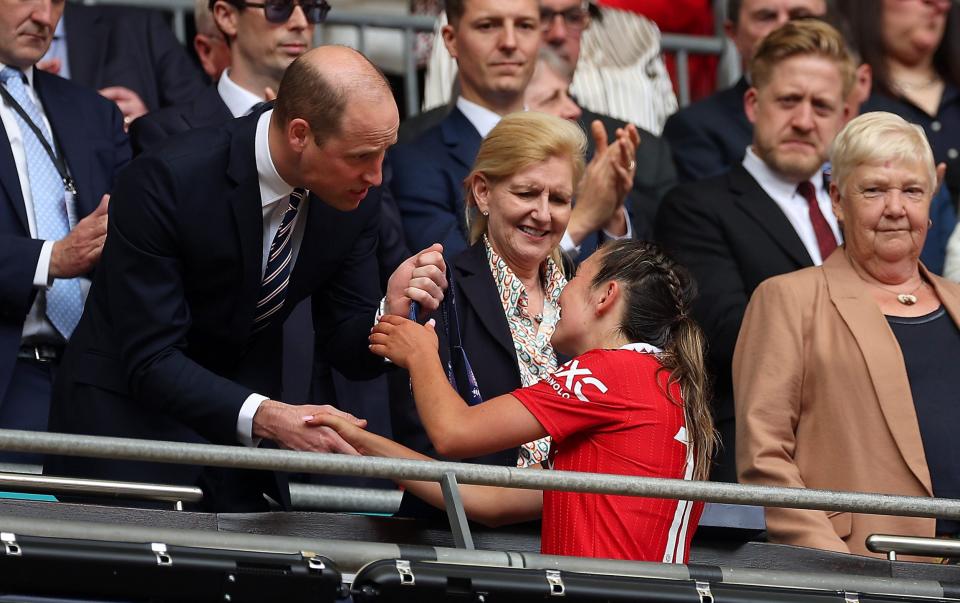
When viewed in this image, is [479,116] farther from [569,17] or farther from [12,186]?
[12,186]

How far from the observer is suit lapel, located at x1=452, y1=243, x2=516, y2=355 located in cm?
521

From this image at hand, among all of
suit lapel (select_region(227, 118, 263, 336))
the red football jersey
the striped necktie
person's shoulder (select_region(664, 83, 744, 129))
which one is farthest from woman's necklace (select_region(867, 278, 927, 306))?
person's shoulder (select_region(664, 83, 744, 129))

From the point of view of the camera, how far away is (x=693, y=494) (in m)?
3.94

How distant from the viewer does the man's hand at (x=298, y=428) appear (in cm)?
444

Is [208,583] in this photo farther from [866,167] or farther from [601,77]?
[601,77]

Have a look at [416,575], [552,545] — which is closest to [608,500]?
[552,545]

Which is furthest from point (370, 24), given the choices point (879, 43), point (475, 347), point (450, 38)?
point (475, 347)

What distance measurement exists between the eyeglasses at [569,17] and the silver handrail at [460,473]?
3.68 m

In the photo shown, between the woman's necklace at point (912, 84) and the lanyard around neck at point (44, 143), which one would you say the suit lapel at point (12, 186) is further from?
the woman's necklace at point (912, 84)

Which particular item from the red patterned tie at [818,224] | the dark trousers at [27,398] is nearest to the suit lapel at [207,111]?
the dark trousers at [27,398]

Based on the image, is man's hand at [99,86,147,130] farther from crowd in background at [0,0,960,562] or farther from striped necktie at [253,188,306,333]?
striped necktie at [253,188,306,333]

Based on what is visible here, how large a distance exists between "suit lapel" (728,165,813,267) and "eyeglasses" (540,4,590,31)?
121 cm

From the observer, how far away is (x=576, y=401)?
14.1 ft

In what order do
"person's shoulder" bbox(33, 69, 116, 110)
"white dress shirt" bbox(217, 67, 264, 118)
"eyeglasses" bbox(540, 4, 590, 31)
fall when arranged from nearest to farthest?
"person's shoulder" bbox(33, 69, 116, 110) → "white dress shirt" bbox(217, 67, 264, 118) → "eyeglasses" bbox(540, 4, 590, 31)
